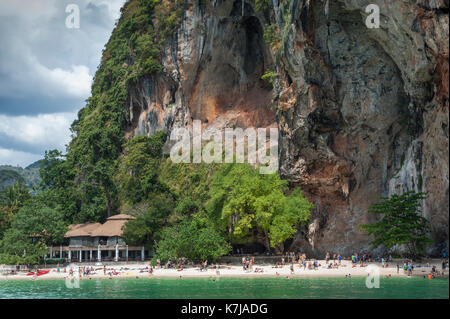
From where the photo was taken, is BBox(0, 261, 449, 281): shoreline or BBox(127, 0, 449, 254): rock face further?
BBox(0, 261, 449, 281): shoreline

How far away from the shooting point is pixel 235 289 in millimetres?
25156

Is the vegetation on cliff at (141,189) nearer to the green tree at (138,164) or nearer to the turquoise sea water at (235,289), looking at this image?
the green tree at (138,164)

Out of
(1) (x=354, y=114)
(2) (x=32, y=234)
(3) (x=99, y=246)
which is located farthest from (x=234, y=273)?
(2) (x=32, y=234)

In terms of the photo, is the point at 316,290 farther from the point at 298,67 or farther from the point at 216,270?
the point at 298,67

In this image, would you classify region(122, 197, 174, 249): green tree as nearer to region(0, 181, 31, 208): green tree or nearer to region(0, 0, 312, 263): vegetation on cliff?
region(0, 0, 312, 263): vegetation on cliff

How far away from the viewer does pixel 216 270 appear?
3462 cm

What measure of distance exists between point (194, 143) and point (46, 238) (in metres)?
18.3

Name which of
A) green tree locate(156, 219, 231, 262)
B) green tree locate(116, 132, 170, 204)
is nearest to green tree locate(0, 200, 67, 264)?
green tree locate(116, 132, 170, 204)

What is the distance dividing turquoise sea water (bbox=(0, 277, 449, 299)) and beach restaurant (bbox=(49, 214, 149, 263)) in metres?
12.4

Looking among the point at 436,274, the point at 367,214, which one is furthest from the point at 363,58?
the point at 436,274

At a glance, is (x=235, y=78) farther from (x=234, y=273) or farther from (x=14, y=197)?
(x=14, y=197)

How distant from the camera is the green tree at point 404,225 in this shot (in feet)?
92.9

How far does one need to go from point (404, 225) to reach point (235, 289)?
36.0ft

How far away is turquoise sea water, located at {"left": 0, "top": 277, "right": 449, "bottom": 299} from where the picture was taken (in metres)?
22.0
